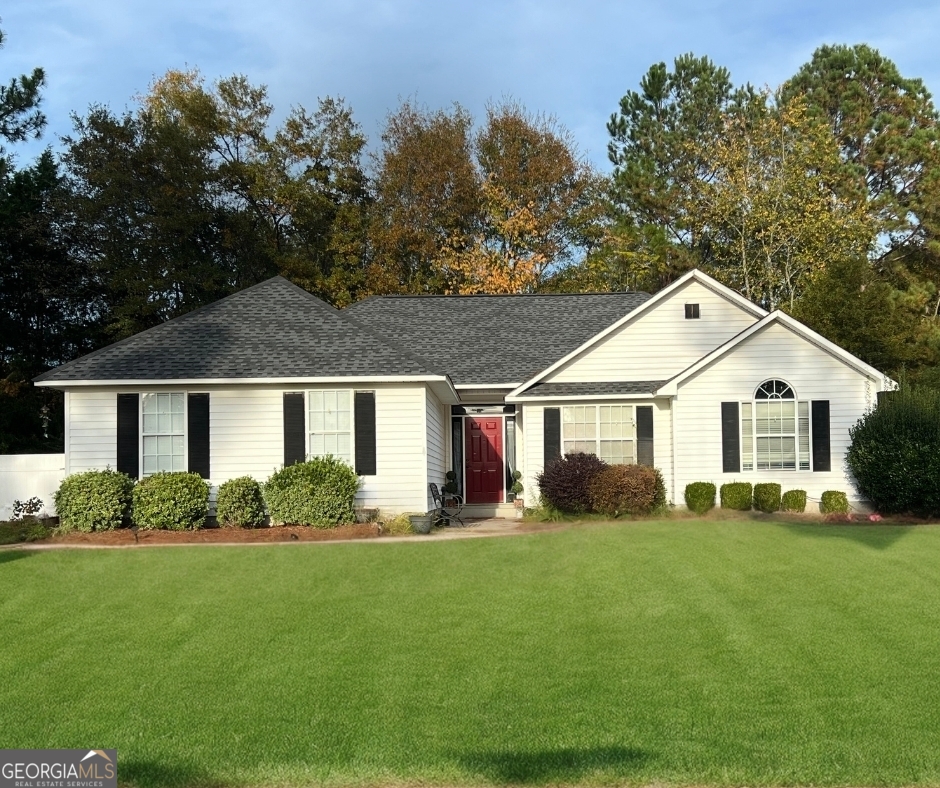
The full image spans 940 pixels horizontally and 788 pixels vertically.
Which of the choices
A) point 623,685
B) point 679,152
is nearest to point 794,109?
point 679,152

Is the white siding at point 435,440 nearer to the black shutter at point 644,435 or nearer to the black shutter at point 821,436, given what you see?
the black shutter at point 644,435

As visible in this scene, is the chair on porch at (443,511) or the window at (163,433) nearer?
the window at (163,433)

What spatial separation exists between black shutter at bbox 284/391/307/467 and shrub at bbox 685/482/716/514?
764 centimetres

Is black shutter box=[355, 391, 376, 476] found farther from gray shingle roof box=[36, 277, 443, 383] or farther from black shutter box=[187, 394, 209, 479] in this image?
black shutter box=[187, 394, 209, 479]

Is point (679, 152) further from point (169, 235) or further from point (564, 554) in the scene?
point (564, 554)

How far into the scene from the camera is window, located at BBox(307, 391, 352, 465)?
1916 centimetres

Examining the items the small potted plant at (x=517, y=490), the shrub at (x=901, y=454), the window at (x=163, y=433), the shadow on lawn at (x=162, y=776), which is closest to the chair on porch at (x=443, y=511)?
the small potted plant at (x=517, y=490)

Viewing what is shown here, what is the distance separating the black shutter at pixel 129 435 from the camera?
19016 millimetres

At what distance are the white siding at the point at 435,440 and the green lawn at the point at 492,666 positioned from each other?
228 inches

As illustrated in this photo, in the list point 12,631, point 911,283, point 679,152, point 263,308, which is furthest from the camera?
point 679,152

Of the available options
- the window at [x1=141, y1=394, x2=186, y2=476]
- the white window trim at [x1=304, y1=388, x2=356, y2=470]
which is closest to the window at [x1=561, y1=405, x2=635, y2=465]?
the white window trim at [x1=304, y1=388, x2=356, y2=470]

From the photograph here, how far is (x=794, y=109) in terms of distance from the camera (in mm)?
35719

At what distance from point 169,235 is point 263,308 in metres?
15.8

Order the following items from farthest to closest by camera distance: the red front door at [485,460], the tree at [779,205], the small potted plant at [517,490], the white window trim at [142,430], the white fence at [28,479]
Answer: the tree at [779,205] < the red front door at [485,460] < the small potted plant at [517,490] < the white fence at [28,479] < the white window trim at [142,430]
